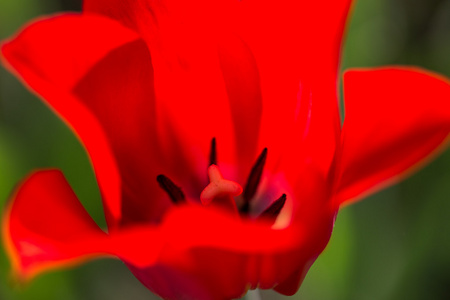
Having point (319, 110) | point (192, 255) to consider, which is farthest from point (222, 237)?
point (319, 110)

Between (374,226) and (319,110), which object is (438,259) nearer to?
(374,226)

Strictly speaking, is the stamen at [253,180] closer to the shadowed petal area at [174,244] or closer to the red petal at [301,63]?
the red petal at [301,63]

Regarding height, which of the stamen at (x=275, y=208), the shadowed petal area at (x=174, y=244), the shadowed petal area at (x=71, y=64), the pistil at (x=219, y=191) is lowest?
the stamen at (x=275, y=208)

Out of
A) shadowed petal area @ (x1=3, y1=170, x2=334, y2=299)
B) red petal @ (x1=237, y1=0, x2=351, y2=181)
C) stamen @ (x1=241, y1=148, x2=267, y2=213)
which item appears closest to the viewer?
Answer: shadowed petal area @ (x1=3, y1=170, x2=334, y2=299)

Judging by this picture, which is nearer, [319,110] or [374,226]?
[319,110]

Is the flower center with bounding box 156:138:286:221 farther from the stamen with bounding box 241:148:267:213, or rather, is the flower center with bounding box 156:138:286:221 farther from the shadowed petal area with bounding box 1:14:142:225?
the shadowed petal area with bounding box 1:14:142:225

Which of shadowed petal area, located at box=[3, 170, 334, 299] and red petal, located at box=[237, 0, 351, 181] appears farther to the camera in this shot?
red petal, located at box=[237, 0, 351, 181]

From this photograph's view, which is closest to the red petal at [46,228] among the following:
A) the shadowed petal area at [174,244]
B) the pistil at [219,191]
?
the shadowed petal area at [174,244]

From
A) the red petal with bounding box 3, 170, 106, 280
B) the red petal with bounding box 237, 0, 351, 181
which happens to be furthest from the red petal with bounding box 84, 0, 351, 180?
the red petal with bounding box 3, 170, 106, 280
